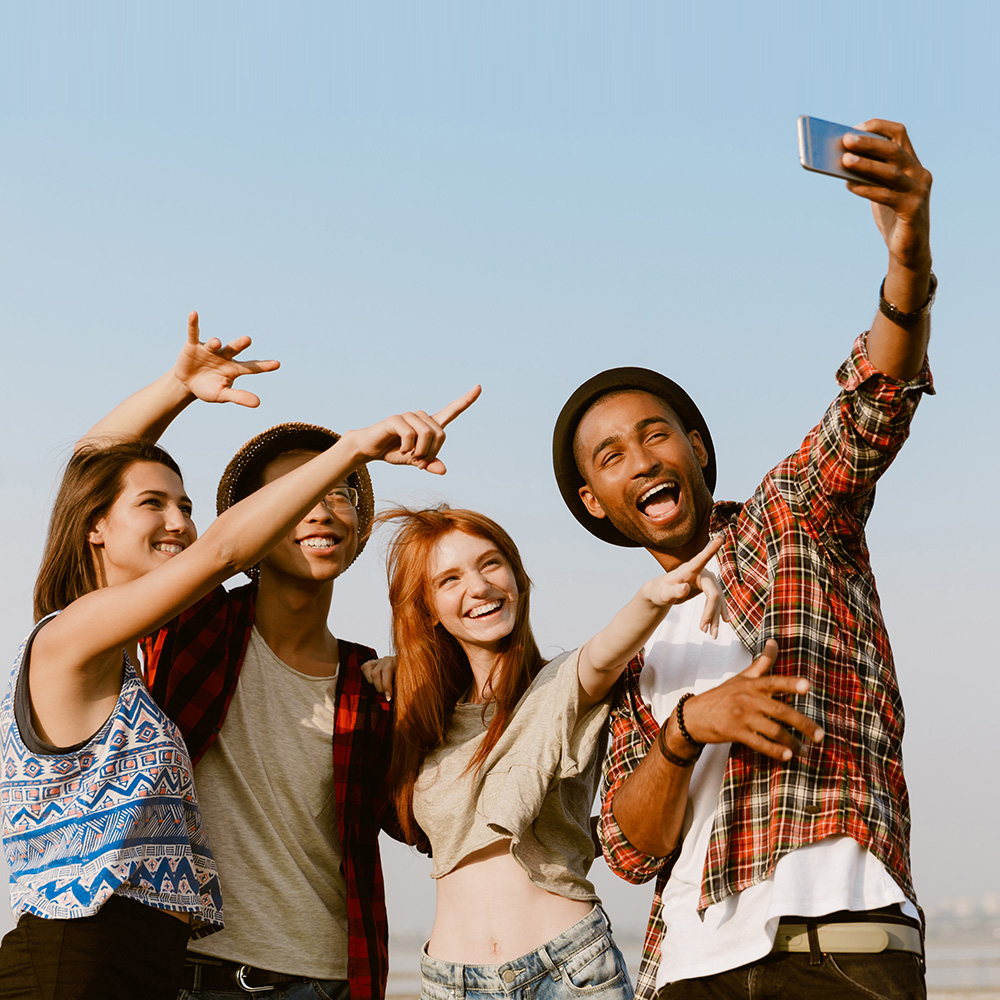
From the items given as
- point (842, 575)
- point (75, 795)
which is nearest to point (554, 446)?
point (842, 575)

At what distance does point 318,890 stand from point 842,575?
2.32m

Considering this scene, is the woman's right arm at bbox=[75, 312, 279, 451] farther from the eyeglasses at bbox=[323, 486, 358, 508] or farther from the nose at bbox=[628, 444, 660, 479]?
the nose at bbox=[628, 444, 660, 479]

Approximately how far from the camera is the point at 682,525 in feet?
12.9

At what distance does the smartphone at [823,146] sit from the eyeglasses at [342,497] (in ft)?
8.72

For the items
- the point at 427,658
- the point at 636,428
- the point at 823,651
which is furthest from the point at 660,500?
the point at 427,658

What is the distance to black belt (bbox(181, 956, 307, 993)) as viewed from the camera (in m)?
4.09

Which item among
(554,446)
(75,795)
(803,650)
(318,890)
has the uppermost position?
(554,446)

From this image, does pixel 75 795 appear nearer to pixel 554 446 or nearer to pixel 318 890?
pixel 318 890

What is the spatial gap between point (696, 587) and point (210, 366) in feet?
7.56

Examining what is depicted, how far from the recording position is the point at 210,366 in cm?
468

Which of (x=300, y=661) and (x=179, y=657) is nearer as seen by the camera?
(x=179, y=657)

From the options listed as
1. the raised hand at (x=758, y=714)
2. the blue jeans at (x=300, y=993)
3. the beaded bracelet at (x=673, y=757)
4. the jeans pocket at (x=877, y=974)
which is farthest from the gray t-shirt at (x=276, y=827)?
the jeans pocket at (x=877, y=974)

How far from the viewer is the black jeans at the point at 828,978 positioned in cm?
301

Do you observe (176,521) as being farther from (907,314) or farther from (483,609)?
(907,314)
